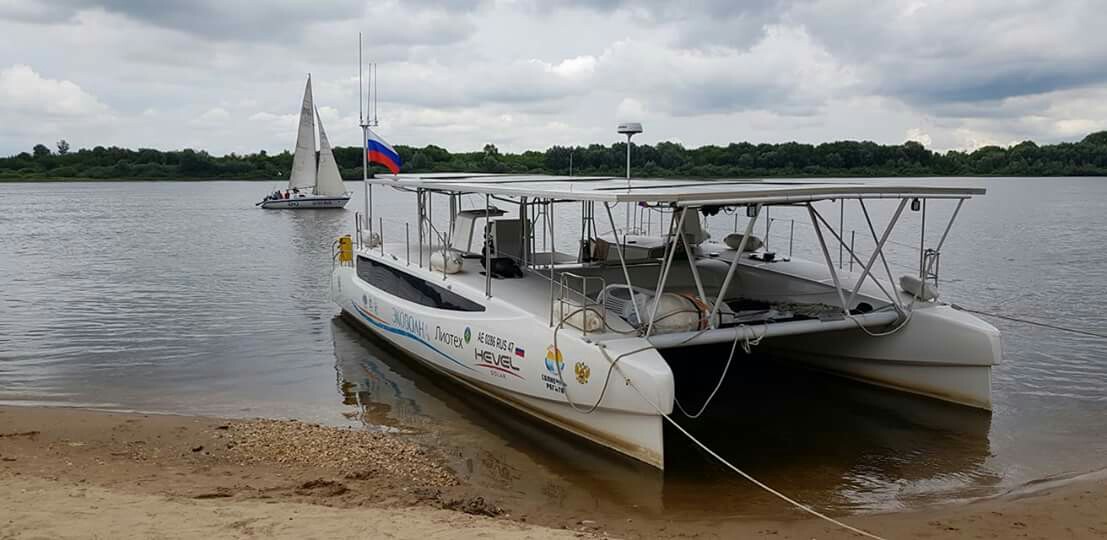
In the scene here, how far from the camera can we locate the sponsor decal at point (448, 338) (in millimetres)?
10367

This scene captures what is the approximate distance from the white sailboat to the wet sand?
145 ft

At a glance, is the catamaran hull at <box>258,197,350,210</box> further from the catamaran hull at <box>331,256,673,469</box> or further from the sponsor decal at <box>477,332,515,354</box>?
the sponsor decal at <box>477,332,515,354</box>

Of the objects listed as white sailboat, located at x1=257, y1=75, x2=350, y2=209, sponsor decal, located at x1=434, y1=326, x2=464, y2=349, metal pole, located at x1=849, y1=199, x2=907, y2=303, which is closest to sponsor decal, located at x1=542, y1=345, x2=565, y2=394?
sponsor decal, located at x1=434, y1=326, x2=464, y2=349

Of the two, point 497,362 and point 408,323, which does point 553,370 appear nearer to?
point 497,362

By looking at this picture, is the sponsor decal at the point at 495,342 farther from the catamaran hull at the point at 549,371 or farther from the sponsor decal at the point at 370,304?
the sponsor decal at the point at 370,304

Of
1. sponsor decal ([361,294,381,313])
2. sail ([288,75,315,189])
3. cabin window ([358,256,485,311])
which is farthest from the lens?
sail ([288,75,315,189])

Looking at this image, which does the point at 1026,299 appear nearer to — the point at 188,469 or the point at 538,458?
the point at 538,458

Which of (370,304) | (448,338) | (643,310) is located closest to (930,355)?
(643,310)

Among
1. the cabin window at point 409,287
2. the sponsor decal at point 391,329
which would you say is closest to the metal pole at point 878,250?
the cabin window at point 409,287

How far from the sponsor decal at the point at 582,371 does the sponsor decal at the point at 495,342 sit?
3.48ft

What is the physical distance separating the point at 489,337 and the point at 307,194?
45.7 meters

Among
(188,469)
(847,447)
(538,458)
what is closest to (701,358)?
(847,447)

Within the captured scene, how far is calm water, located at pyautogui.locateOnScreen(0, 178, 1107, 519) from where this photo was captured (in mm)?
8016

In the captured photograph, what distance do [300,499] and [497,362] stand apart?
3.21 meters
